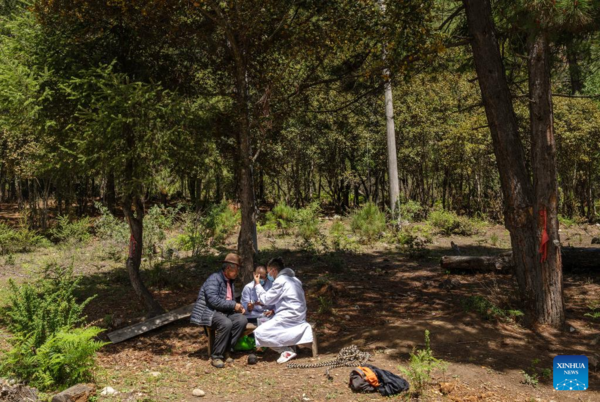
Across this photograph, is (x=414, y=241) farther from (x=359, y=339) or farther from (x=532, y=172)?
(x=359, y=339)

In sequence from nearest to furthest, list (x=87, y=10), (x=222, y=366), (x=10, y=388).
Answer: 1. (x=10, y=388)
2. (x=222, y=366)
3. (x=87, y=10)

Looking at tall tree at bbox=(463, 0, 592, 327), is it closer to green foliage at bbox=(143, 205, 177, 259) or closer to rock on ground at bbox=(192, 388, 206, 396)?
rock on ground at bbox=(192, 388, 206, 396)

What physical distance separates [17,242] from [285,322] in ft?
41.5

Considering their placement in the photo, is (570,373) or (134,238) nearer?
(570,373)

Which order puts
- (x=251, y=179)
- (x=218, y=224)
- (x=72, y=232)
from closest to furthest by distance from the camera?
(x=251, y=179), (x=72, y=232), (x=218, y=224)

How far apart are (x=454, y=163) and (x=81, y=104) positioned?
1796 cm

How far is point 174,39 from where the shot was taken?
9.19 metres

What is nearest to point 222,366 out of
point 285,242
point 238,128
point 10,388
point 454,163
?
point 10,388

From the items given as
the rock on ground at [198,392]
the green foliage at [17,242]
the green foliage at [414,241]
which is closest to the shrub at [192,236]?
the green foliage at [17,242]

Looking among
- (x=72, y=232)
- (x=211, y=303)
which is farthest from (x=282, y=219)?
(x=211, y=303)

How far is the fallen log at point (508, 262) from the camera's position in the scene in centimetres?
1151

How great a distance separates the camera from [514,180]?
25.2 ft

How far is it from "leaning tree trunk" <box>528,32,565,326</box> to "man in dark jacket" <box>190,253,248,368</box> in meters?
4.40

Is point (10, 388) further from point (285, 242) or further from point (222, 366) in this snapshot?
point (285, 242)
